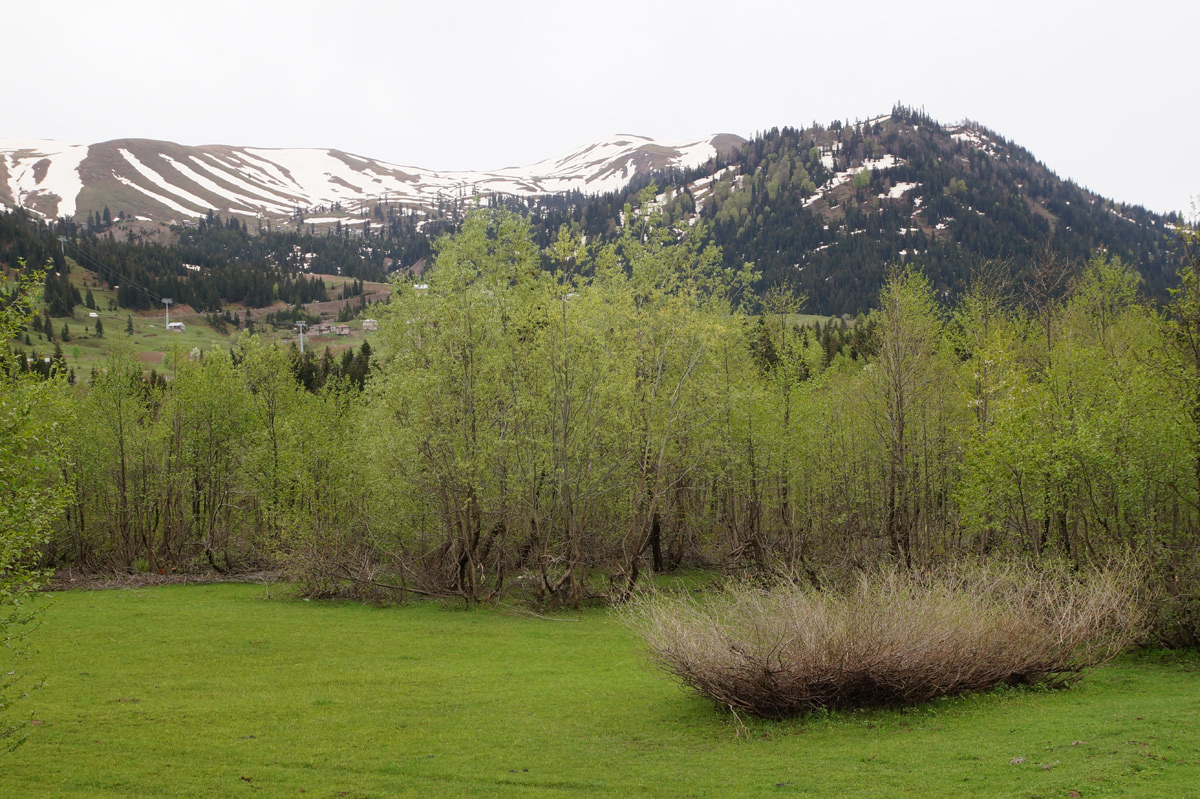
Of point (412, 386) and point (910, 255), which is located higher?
point (910, 255)

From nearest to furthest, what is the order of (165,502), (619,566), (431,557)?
(619,566)
(431,557)
(165,502)

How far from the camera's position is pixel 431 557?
32438 millimetres

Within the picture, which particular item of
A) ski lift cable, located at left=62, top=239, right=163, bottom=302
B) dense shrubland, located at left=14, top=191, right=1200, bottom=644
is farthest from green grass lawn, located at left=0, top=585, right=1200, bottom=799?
ski lift cable, located at left=62, top=239, right=163, bottom=302

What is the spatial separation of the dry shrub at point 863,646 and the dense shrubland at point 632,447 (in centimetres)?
577

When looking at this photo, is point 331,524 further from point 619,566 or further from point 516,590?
point 619,566

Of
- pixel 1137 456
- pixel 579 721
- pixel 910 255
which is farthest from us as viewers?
pixel 910 255

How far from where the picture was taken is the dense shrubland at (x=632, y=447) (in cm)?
2341

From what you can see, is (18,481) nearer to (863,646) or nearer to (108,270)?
(863,646)

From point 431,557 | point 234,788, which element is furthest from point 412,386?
point 234,788

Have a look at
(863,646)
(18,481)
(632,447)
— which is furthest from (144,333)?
(863,646)

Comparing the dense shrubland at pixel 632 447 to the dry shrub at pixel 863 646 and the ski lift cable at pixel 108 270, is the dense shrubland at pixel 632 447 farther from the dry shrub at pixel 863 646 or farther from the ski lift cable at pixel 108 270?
the ski lift cable at pixel 108 270

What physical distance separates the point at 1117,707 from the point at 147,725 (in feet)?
59.5

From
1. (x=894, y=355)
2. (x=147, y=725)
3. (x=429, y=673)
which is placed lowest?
(x=429, y=673)

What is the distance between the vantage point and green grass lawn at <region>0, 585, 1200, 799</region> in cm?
1088
